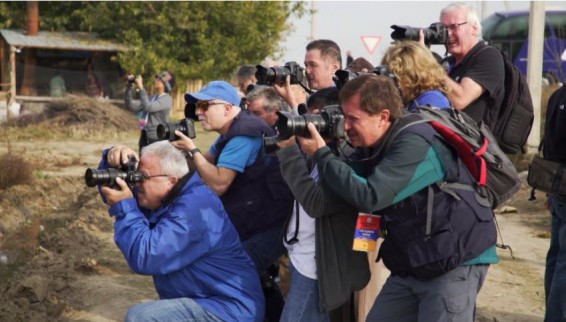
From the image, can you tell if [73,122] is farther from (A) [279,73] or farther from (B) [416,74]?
(B) [416,74]

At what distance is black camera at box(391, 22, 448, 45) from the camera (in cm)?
486

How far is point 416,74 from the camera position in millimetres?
4074

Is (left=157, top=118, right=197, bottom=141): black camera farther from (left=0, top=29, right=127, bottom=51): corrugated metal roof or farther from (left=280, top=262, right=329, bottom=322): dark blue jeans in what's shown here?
(left=0, top=29, right=127, bottom=51): corrugated metal roof

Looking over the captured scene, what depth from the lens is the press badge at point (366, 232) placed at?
144 inches

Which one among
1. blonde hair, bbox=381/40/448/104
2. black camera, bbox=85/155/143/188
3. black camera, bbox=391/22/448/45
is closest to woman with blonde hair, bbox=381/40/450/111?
blonde hair, bbox=381/40/448/104

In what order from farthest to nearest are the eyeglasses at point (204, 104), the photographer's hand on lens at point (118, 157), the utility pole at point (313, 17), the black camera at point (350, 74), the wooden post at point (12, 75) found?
the utility pole at point (313, 17) → the wooden post at point (12, 75) → the eyeglasses at point (204, 104) → the photographer's hand on lens at point (118, 157) → the black camera at point (350, 74)

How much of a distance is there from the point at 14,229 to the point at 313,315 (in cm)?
781

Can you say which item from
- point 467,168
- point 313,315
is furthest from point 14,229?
point 467,168

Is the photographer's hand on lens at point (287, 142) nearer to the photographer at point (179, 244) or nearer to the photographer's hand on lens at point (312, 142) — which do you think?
the photographer's hand on lens at point (312, 142)

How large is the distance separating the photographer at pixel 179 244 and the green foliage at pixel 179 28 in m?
23.9

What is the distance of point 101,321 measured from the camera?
6207 mm

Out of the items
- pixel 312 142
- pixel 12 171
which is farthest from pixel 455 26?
pixel 12 171

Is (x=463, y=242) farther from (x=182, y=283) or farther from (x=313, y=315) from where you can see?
(x=182, y=283)

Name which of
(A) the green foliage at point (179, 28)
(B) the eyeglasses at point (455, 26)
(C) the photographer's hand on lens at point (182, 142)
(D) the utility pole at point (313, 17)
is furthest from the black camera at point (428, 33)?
(D) the utility pole at point (313, 17)
